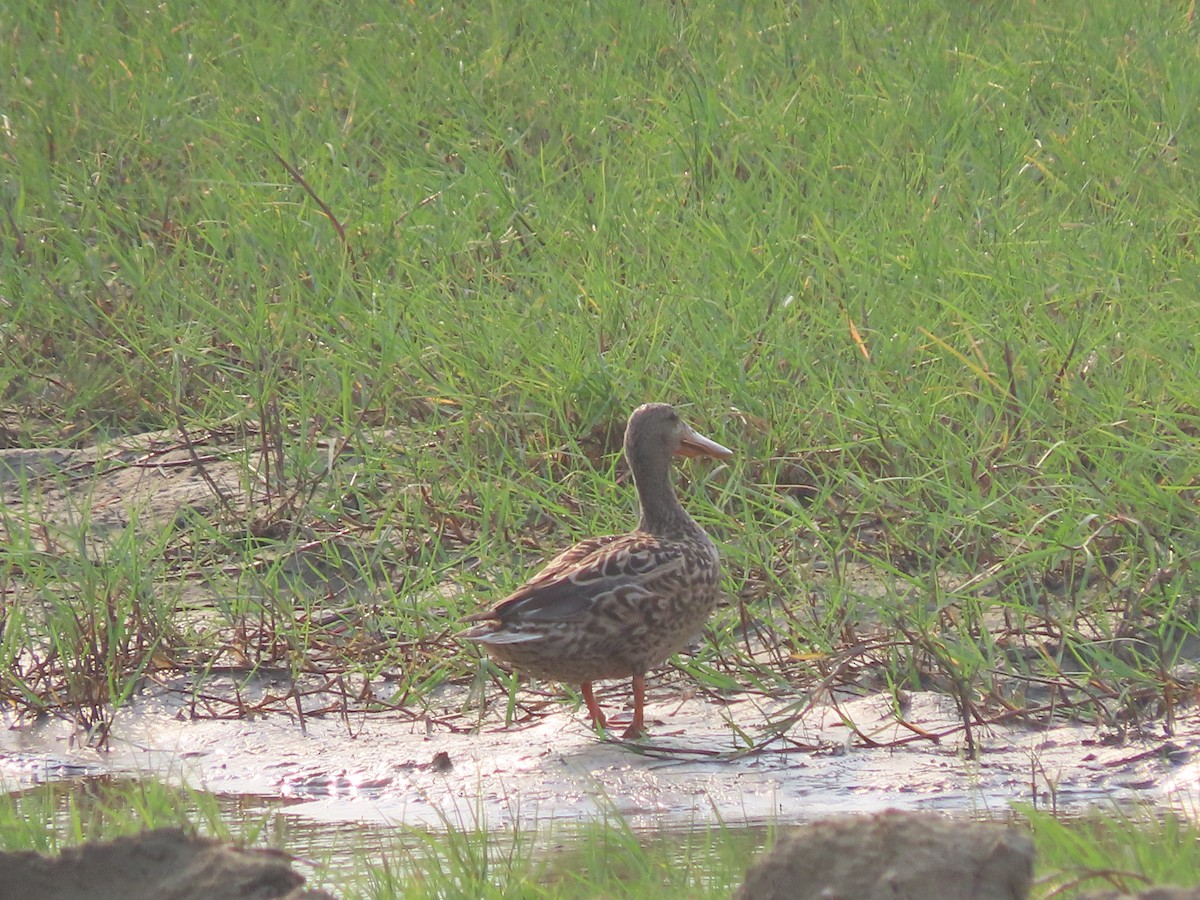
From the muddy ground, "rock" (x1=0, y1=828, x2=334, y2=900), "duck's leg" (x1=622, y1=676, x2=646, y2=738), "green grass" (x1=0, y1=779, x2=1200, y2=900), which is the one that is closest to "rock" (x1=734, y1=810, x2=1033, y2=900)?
"green grass" (x1=0, y1=779, x2=1200, y2=900)

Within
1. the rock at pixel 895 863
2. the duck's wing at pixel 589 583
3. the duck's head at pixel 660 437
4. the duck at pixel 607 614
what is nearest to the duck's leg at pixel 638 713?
the duck at pixel 607 614

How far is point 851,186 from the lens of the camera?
8008mm

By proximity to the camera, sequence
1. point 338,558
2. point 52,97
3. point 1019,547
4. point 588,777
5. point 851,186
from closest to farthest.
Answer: point 588,777, point 1019,547, point 338,558, point 851,186, point 52,97

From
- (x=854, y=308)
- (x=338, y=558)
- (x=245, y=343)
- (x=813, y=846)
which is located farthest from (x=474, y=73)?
(x=813, y=846)

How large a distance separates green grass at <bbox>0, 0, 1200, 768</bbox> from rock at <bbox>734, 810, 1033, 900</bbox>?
2.07 metres

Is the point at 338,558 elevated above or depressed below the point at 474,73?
below

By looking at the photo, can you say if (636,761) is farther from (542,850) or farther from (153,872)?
(153,872)

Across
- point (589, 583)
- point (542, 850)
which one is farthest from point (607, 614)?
point (542, 850)

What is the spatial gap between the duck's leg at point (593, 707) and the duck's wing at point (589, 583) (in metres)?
0.31

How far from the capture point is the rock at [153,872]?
10.8 ft

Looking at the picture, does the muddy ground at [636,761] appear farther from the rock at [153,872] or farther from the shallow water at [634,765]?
the rock at [153,872]

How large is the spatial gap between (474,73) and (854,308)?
3307 millimetres

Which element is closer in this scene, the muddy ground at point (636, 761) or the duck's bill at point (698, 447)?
the muddy ground at point (636, 761)

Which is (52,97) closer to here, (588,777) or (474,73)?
(474,73)
